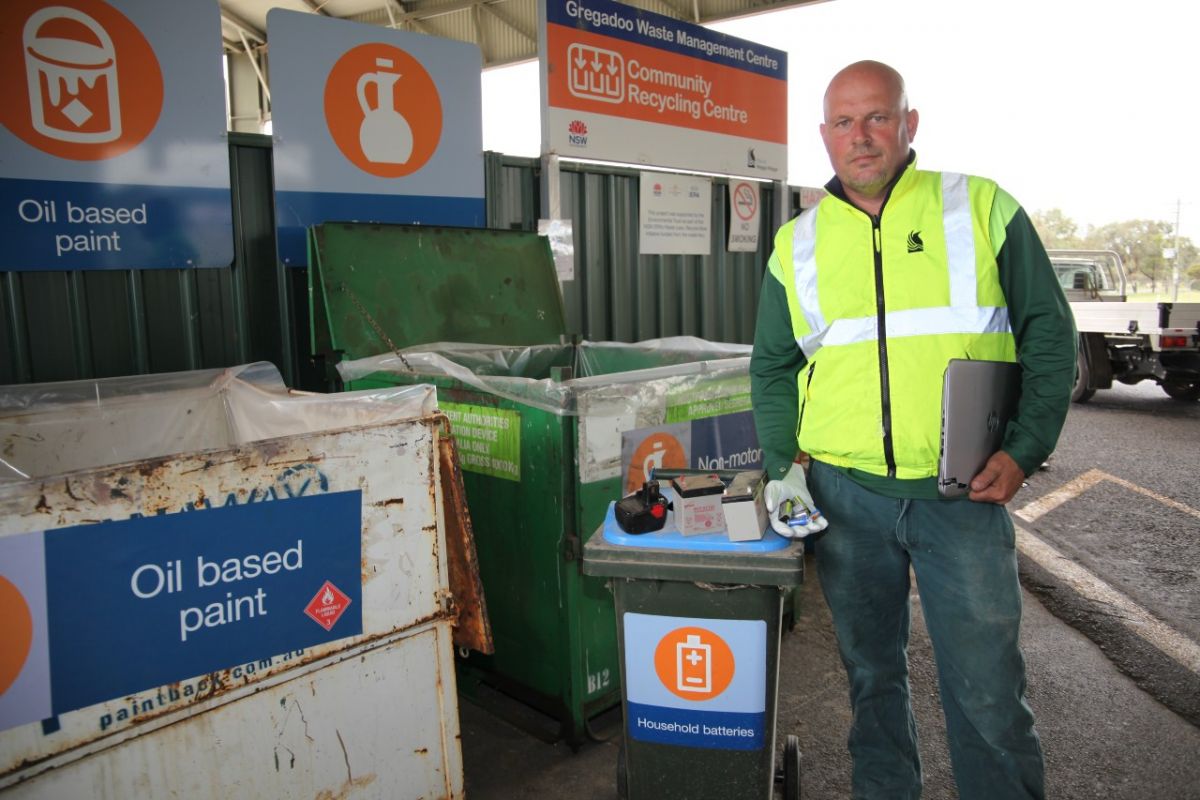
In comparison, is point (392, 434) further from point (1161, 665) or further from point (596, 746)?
point (1161, 665)

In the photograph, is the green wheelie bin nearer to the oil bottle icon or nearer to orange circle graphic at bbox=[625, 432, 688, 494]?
orange circle graphic at bbox=[625, 432, 688, 494]

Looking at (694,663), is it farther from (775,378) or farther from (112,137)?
(112,137)

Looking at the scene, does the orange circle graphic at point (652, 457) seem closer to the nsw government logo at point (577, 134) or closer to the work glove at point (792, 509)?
the work glove at point (792, 509)

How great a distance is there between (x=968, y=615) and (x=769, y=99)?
4.27 m

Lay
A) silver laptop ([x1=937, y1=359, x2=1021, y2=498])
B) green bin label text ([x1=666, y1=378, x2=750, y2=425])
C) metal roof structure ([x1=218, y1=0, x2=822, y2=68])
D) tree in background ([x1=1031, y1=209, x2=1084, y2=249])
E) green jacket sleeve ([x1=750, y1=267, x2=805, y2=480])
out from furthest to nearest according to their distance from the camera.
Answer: tree in background ([x1=1031, y1=209, x2=1084, y2=249]) < metal roof structure ([x1=218, y1=0, x2=822, y2=68]) < green bin label text ([x1=666, y1=378, x2=750, y2=425]) < green jacket sleeve ([x1=750, y1=267, x2=805, y2=480]) < silver laptop ([x1=937, y1=359, x2=1021, y2=498])

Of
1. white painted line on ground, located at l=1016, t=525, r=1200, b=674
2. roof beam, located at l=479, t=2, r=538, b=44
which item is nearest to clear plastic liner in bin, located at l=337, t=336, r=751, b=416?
white painted line on ground, located at l=1016, t=525, r=1200, b=674

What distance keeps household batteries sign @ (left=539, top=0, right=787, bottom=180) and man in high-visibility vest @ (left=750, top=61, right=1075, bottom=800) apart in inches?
94.0

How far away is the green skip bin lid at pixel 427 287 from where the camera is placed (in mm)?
3322

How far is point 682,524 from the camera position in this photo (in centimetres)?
189

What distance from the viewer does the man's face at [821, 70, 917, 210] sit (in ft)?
6.37

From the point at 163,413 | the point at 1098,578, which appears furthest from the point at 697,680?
the point at 1098,578

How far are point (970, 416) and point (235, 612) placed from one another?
5.67 ft

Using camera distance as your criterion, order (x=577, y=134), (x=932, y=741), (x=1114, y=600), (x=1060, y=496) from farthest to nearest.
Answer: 1. (x=1060, y=496)
2. (x=577, y=134)
3. (x=1114, y=600)
4. (x=932, y=741)

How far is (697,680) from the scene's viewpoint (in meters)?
1.92
